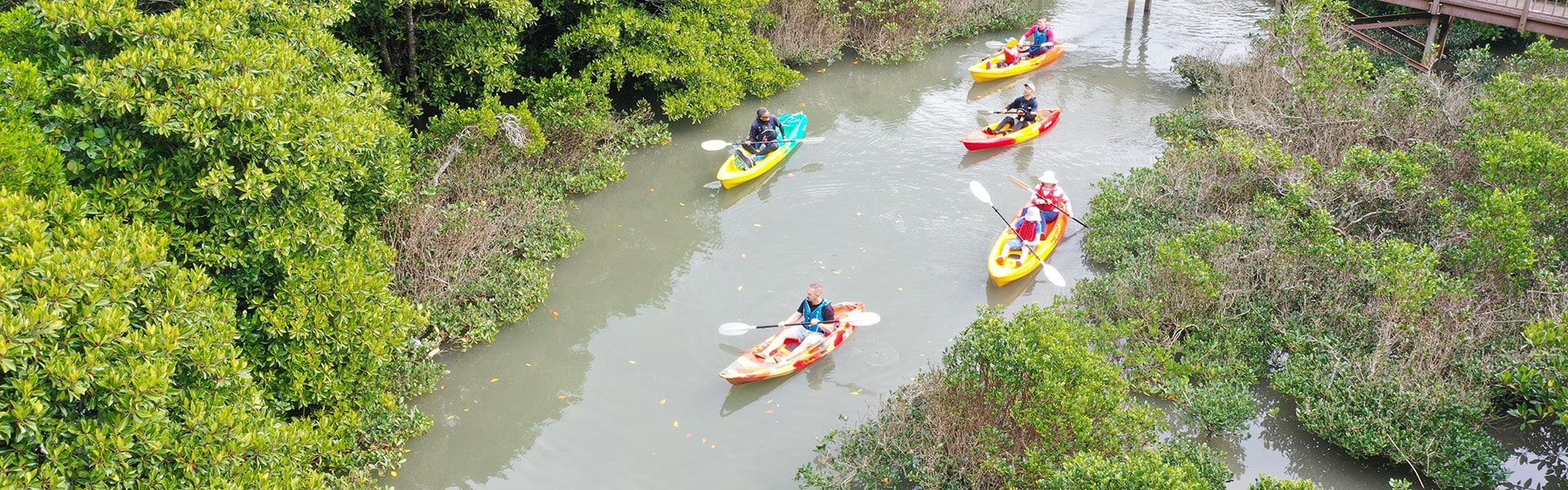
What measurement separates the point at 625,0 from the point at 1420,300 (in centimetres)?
1122

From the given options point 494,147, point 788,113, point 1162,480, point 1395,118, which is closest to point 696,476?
point 1162,480

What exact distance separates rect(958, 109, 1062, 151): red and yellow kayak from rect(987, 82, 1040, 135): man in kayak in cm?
9

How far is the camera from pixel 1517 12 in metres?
14.3

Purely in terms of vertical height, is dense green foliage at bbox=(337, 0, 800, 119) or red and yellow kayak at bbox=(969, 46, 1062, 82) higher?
dense green foliage at bbox=(337, 0, 800, 119)

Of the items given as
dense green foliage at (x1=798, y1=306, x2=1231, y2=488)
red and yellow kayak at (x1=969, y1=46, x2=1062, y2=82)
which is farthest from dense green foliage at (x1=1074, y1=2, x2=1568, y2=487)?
red and yellow kayak at (x1=969, y1=46, x2=1062, y2=82)

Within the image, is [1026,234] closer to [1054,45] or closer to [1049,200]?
[1049,200]

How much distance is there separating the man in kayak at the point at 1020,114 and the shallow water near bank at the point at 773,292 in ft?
1.36

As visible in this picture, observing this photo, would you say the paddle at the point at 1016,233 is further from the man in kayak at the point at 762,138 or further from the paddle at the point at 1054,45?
the paddle at the point at 1054,45

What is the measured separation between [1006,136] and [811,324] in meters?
6.58

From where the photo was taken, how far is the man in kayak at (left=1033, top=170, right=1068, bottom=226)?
41.9 ft

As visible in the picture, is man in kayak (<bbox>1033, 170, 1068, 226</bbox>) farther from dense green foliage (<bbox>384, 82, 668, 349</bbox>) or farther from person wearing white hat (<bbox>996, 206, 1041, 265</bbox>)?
dense green foliage (<bbox>384, 82, 668, 349</bbox>)

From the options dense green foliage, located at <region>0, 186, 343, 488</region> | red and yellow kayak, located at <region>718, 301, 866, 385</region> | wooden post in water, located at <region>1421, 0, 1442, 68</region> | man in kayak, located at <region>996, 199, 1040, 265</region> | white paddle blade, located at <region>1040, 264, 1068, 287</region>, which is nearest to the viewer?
dense green foliage, located at <region>0, 186, 343, 488</region>

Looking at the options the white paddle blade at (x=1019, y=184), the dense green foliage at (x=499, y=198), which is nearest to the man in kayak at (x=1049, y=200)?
the white paddle blade at (x=1019, y=184)

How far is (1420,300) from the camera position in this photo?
9102mm
